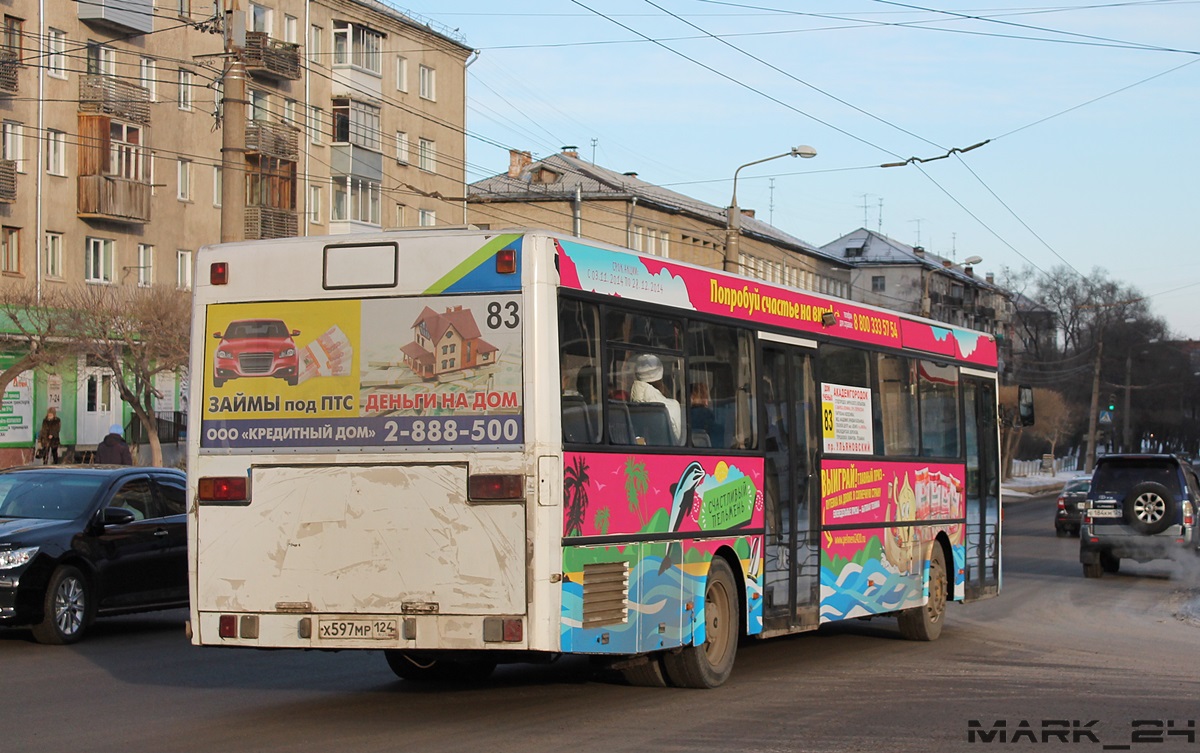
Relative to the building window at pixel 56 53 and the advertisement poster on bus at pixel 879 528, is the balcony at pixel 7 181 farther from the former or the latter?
the advertisement poster on bus at pixel 879 528

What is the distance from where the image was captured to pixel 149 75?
47125 millimetres

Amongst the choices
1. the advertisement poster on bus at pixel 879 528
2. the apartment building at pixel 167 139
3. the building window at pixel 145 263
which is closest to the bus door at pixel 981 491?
the advertisement poster on bus at pixel 879 528

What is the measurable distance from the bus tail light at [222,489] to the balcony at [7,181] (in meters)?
34.5

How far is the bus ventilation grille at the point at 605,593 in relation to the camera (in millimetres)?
9508

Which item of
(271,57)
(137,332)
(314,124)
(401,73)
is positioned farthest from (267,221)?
(401,73)

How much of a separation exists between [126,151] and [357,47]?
43.0ft

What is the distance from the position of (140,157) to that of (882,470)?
120 feet

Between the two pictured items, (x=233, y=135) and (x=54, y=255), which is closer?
(x=233, y=135)

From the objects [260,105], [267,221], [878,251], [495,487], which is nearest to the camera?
[495,487]

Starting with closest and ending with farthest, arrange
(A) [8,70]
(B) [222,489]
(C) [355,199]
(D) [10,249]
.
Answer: (B) [222,489]
(A) [8,70]
(D) [10,249]
(C) [355,199]

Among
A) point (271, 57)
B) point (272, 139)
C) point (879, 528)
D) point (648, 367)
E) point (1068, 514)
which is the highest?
point (271, 57)

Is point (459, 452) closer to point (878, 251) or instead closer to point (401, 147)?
point (401, 147)

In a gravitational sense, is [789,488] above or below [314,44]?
below

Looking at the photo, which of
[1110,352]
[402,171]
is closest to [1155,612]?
[402,171]
